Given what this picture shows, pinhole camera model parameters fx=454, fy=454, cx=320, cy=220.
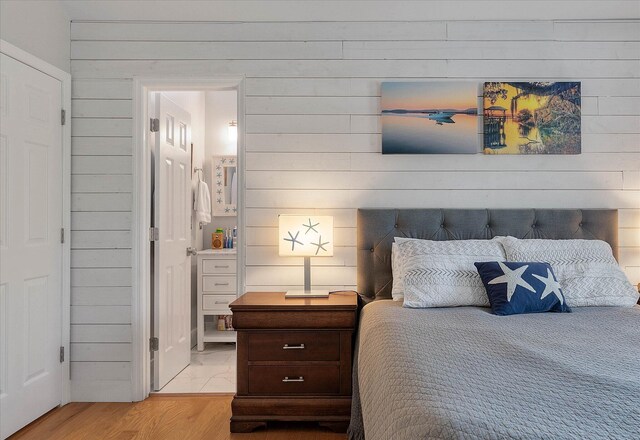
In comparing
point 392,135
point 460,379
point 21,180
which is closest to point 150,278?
point 21,180

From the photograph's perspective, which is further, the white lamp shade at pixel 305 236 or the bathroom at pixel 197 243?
the bathroom at pixel 197 243

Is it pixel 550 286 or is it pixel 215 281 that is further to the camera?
pixel 215 281

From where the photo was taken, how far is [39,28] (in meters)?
2.62

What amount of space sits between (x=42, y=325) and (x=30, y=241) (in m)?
0.50

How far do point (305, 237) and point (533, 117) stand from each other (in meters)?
1.65

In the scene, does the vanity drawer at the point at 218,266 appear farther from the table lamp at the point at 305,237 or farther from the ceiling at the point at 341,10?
the ceiling at the point at 341,10

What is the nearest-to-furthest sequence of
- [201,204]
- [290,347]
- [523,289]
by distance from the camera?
[523,289] < [290,347] < [201,204]

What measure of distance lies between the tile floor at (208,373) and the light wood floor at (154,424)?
18 cm

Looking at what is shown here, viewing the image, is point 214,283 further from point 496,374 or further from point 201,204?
point 496,374

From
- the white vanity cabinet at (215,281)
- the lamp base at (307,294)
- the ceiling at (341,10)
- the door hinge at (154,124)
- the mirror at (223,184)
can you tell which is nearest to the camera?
the lamp base at (307,294)

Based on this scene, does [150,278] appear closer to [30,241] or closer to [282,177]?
[30,241]

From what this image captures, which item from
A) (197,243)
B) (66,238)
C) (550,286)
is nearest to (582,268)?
(550,286)

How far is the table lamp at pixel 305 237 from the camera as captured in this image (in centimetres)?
266

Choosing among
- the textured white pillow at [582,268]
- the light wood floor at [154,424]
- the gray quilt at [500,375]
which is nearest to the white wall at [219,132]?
the light wood floor at [154,424]
